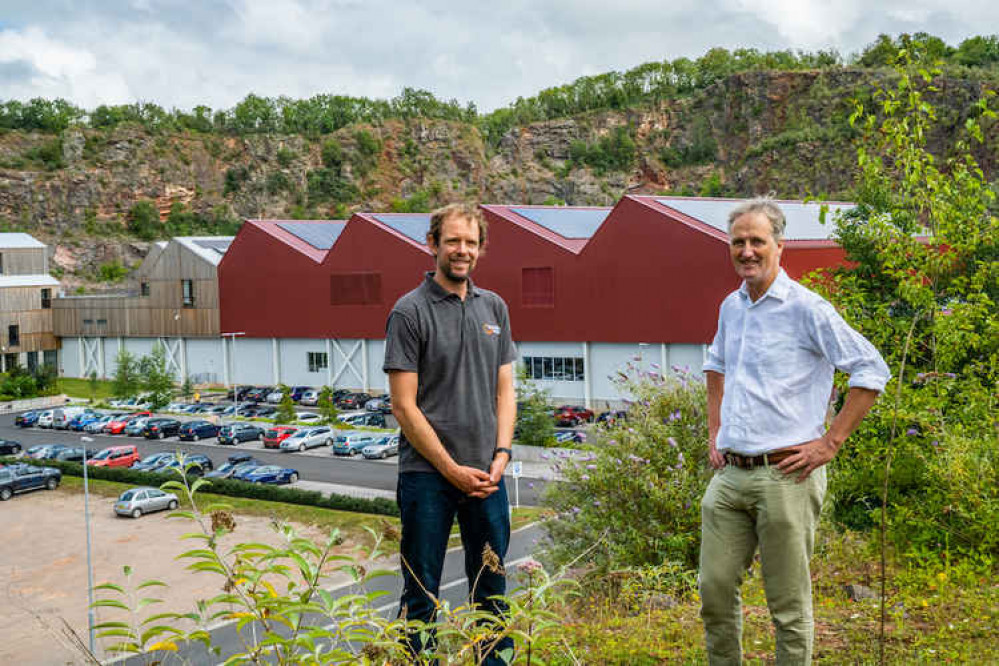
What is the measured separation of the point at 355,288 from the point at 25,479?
59.6ft

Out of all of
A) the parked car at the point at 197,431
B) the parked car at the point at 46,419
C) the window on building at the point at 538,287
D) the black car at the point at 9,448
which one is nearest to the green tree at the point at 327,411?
the parked car at the point at 197,431

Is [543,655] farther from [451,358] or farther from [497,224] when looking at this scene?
[497,224]

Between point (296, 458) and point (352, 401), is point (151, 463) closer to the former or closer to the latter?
point (296, 458)

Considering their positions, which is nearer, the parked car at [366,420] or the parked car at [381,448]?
the parked car at [381,448]

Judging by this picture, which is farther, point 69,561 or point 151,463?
point 151,463

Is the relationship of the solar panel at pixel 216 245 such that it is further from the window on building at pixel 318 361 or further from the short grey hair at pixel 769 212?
the short grey hair at pixel 769 212

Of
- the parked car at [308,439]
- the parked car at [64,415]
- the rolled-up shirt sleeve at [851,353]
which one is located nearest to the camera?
the rolled-up shirt sleeve at [851,353]

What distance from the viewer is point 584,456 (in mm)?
9812

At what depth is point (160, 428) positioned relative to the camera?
37531 mm

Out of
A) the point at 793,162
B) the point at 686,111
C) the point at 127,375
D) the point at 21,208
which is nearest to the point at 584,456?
the point at 127,375

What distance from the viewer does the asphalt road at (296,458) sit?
2814 cm

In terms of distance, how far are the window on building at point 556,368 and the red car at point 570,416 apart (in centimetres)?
320

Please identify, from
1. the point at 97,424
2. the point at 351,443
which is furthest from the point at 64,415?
the point at 351,443

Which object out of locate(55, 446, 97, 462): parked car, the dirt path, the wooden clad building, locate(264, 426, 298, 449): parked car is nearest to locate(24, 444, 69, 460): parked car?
locate(55, 446, 97, 462): parked car
